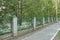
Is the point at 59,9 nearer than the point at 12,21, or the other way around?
the point at 12,21

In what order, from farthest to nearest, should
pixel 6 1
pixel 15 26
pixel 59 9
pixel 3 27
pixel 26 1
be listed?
pixel 59 9 → pixel 26 1 → pixel 15 26 → pixel 6 1 → pixel 3 27

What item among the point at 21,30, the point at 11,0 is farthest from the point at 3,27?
the point at 21,30

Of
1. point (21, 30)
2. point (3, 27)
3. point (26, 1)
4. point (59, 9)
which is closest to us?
point (3, 27)

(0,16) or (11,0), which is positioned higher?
(11,0)

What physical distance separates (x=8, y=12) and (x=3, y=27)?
300 cm

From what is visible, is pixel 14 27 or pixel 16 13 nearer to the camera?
pixel 14 27

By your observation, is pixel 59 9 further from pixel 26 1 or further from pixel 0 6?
pixel 0 6

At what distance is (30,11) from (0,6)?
13.0m

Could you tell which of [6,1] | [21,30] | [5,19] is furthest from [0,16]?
[21,30]

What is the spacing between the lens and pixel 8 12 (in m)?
20.8

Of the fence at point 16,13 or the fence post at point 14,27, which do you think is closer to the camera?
the fence at point 16,13

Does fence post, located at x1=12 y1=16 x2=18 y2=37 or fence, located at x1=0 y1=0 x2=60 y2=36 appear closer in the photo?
fence, located at x1=0 y1=0 x2=60 y2=36

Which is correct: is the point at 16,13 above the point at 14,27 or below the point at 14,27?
above

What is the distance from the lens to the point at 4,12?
19.5m
